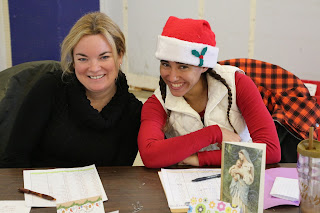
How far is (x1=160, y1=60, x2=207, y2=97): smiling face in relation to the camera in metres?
1.75

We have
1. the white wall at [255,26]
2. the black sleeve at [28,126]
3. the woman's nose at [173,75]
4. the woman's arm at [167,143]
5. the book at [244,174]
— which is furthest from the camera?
the white wall at [255,26]

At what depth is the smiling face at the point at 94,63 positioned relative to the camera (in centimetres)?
181

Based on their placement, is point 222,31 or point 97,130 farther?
point 222,31

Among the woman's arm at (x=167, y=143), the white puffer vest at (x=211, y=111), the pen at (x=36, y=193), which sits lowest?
the pen at (x=36, y=193)

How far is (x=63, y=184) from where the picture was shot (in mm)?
1491

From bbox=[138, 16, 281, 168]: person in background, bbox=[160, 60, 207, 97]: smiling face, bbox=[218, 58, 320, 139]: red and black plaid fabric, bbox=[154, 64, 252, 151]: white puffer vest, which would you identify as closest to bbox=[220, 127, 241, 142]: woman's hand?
bbox=[138, 16, 281, 168]: person in background

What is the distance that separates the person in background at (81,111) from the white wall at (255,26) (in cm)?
191

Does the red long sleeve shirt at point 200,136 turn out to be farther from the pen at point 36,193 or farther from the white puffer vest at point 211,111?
the pen at point 36,193

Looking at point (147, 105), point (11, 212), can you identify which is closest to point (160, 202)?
point (11, 212)

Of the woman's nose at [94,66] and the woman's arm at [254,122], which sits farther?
the woman's nose at [94,66]

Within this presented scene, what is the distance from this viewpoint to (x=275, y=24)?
12.4 ft

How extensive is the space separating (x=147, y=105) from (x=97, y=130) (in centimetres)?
26

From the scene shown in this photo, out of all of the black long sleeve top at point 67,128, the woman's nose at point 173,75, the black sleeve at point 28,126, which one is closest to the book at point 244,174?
the woman's nose at point 173,75

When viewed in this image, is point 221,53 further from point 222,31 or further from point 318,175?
point 318,175
